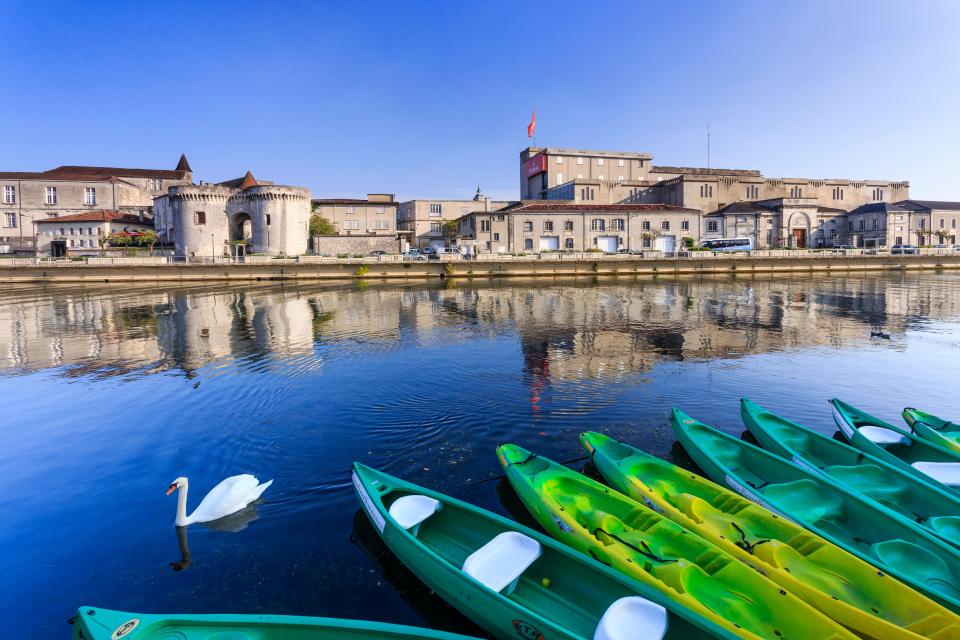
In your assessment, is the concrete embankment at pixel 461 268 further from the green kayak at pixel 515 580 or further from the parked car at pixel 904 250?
the green kayak at pixel 515 580

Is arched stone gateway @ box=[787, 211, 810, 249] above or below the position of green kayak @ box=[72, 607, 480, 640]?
above

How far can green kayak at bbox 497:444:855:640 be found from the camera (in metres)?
5.46

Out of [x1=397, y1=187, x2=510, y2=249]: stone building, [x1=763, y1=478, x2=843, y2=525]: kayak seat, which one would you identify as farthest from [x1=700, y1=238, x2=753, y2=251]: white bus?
[x1=763, y1=478, x2=843, y2=525]: kayak seat

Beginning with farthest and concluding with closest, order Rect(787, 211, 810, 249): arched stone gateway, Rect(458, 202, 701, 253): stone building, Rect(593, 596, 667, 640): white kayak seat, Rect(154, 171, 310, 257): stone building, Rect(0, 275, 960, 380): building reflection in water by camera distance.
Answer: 1. Rect(787, 211, 810, 249): arched stone gateway
2. Rect(458, 202, 701, 253): stone building
3. Rect(154, 171, 310, 257): stone building
4. Rect(0, 275, 960, 380): building reflection in water
5. Rect(593, 596, 667, 640): white kayak seat

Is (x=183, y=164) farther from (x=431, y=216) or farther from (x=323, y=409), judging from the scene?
(x=323, y=409)

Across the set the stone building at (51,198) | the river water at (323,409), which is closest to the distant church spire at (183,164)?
the stone building at (51,198)

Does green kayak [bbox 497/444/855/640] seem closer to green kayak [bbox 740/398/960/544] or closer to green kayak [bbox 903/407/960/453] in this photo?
green kayak [bbox 740/398/960/544]

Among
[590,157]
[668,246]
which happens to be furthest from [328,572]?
[590,157]

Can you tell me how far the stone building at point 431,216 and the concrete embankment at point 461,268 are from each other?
25382 mm

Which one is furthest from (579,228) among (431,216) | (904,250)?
(904,250)

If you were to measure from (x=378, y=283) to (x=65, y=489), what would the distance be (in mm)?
52061

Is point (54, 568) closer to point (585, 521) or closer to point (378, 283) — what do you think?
point (585, 521)

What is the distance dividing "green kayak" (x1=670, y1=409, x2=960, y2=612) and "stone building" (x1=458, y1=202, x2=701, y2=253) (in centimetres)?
6622

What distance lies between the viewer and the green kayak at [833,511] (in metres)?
6.37
